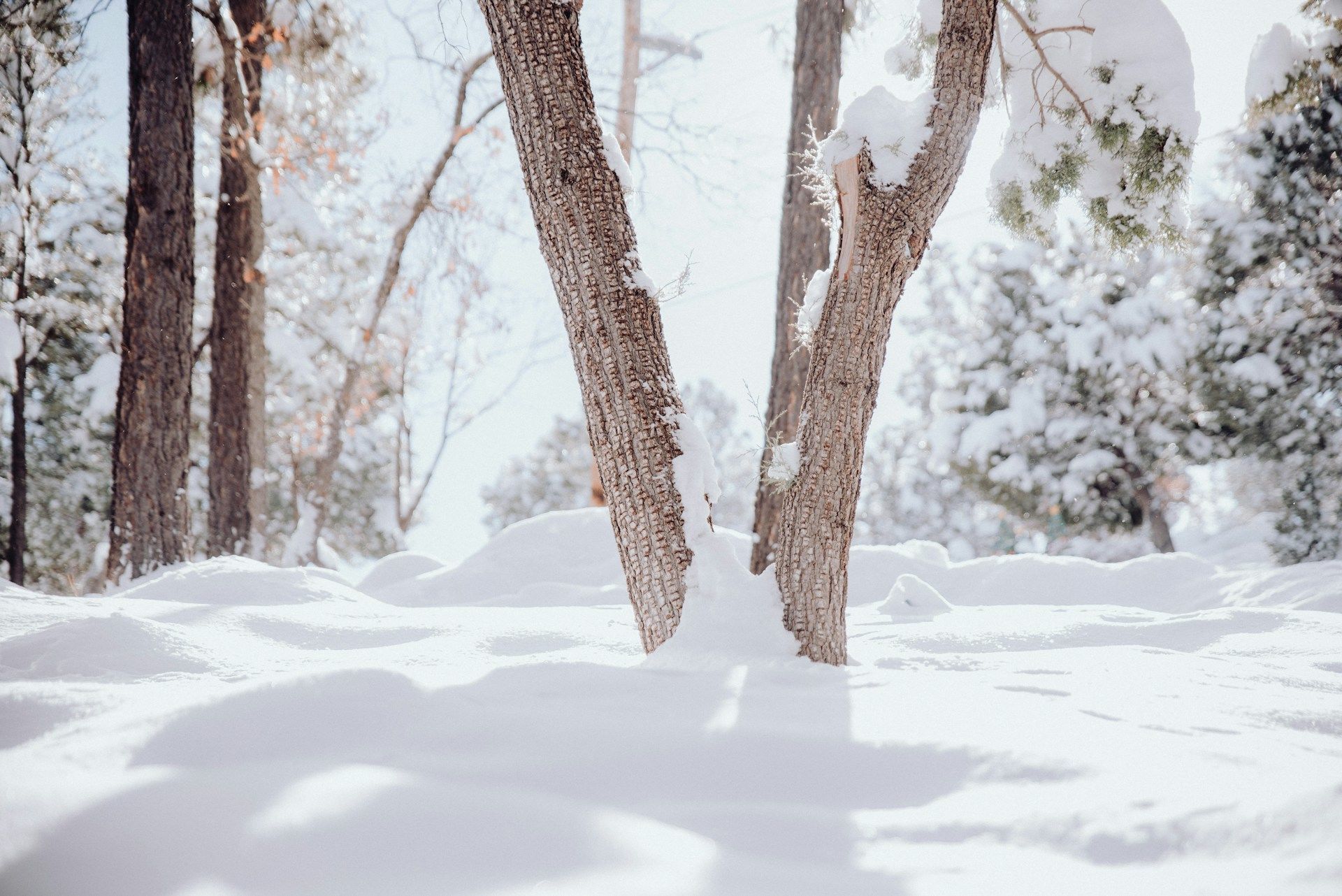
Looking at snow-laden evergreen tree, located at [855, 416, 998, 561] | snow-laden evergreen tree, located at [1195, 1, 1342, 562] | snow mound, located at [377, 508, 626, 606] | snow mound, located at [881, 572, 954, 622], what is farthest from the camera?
snow-laden evergreen tree, located at [855, 416, 998, 561]

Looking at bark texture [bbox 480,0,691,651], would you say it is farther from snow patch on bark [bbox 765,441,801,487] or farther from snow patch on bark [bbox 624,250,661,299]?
snow patch on bark [bbox 765,441,801,487]

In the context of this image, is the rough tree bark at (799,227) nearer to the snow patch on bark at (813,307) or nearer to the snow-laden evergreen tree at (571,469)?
the snow patch on bark at (813,307)

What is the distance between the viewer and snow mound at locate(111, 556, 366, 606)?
320cm

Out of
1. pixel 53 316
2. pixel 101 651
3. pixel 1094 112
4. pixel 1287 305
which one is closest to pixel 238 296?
pixel 101 651

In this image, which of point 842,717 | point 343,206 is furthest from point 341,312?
point 842,717

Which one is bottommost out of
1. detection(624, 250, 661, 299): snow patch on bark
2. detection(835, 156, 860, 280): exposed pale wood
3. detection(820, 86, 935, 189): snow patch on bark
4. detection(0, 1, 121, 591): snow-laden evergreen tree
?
detection(624, 250, 661, 299): snow patch on bark

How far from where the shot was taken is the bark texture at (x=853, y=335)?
2098 millimetres

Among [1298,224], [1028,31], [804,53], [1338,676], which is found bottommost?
[1338,676]

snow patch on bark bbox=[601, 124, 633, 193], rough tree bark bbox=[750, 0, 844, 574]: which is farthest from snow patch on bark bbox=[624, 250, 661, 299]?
rough tree bark bbox=[750, 0, 844, 574]

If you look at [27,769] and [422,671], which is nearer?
[27,769]

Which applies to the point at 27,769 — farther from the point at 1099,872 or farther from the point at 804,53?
the point at 804,53

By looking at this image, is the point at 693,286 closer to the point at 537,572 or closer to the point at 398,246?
the point at 537,572

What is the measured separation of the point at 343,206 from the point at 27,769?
8680 mm

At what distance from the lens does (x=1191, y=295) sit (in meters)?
9.88
